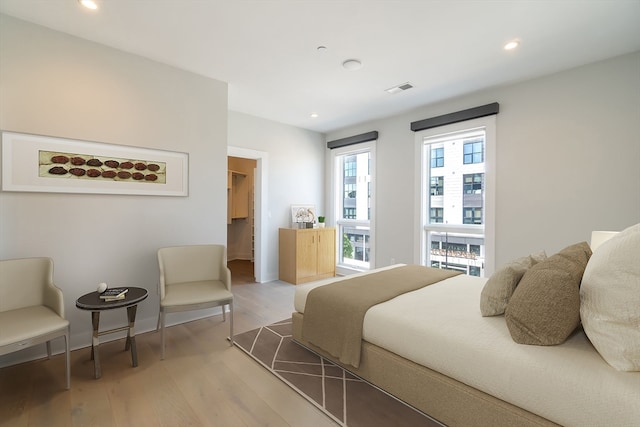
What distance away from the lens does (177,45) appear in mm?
2617

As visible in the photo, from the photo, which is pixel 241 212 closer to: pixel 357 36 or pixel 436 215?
pixel 436 215

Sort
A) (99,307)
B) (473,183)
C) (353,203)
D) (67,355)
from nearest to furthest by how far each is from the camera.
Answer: (67,355)
(99,307)
(473,183)
(353,203)

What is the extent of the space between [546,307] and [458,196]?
2.76 metres

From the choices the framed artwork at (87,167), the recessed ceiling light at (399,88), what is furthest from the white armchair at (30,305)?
the recessed ceiling light at (399,88)

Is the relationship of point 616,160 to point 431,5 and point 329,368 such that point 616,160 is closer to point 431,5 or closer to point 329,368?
point 431,5

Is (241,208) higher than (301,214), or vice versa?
(241,208)

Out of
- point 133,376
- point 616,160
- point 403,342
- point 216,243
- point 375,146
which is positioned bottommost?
point 133,376

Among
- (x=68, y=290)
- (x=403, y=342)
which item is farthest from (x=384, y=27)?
(x=68, y=290)

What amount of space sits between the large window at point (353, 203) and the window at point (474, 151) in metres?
1.46

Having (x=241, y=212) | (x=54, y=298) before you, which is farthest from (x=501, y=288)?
(x=241, y=212)

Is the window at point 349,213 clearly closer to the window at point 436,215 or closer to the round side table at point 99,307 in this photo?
the window at point 436,215

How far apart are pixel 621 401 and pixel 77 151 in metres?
3.74

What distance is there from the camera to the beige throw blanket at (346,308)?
2018 mm

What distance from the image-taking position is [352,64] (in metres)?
2.93
